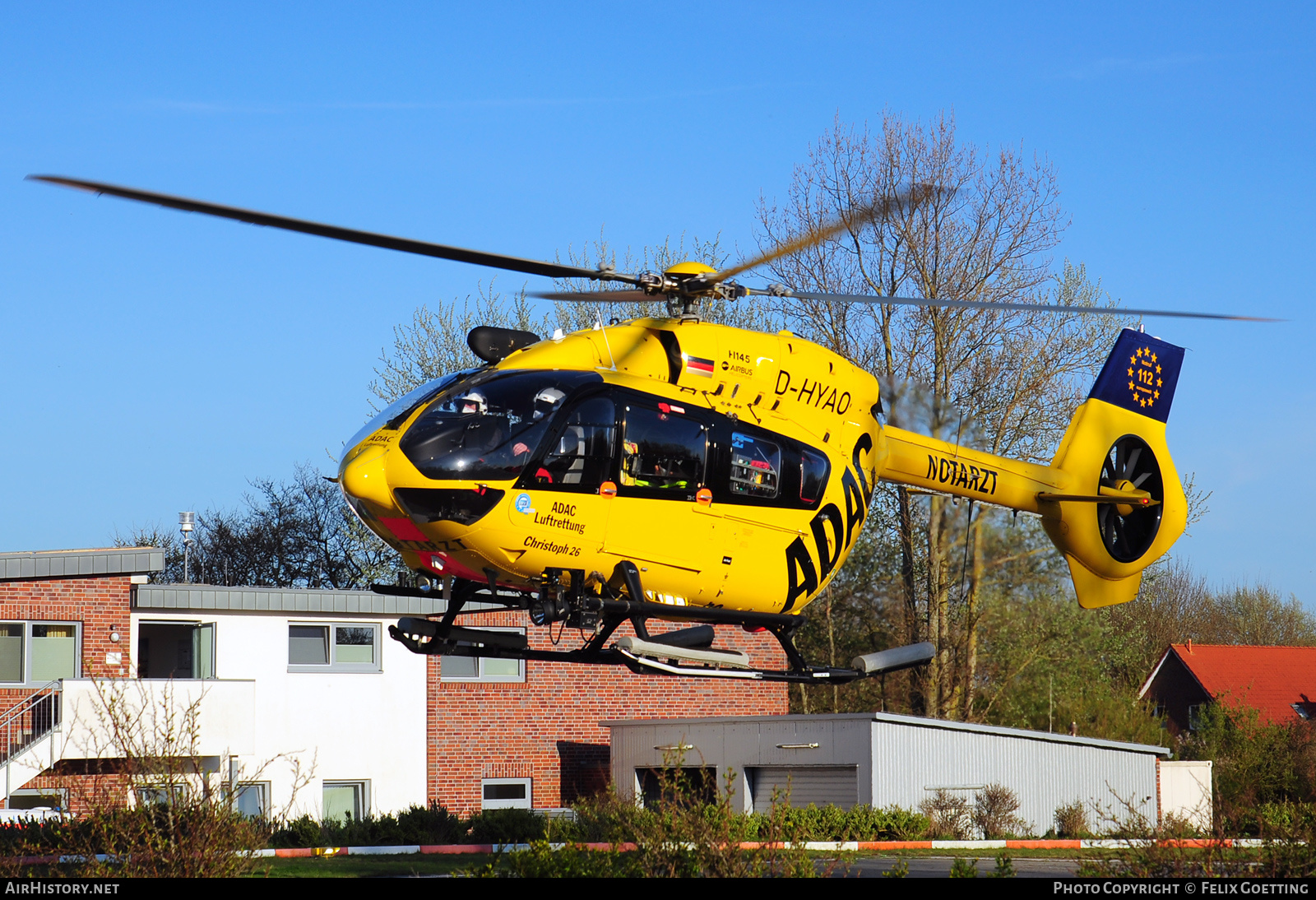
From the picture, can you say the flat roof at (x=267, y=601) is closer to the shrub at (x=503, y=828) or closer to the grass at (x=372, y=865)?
the shrub at (x=503, y=828)

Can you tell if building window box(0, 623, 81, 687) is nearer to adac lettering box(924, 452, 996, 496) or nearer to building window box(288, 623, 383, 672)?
building window box(288, 623, 383, 672)

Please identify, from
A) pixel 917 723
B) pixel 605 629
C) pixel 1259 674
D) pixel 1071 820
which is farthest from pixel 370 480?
pixel 1259 674

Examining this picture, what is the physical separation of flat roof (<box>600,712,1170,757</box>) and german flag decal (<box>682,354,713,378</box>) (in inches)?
586

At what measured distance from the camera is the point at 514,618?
102 feet

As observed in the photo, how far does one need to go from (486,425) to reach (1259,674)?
50.5 meters

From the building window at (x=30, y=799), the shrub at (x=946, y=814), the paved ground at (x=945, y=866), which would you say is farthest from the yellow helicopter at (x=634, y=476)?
the building window at (x=30, y=799)

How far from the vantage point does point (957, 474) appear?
1656 centimetres

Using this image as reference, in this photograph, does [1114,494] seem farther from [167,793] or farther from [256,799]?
[256,799]

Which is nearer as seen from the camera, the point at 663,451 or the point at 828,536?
the point at 663,451

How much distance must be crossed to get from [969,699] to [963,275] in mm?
11305

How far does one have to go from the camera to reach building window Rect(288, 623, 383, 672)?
28.6 metres

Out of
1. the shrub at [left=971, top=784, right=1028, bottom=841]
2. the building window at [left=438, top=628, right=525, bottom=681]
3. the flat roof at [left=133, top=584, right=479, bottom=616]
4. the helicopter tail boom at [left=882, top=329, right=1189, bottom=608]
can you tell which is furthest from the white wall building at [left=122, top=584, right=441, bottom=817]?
the helicopter tail boom at [left=882, top=329, right=1189, bottom=608]
